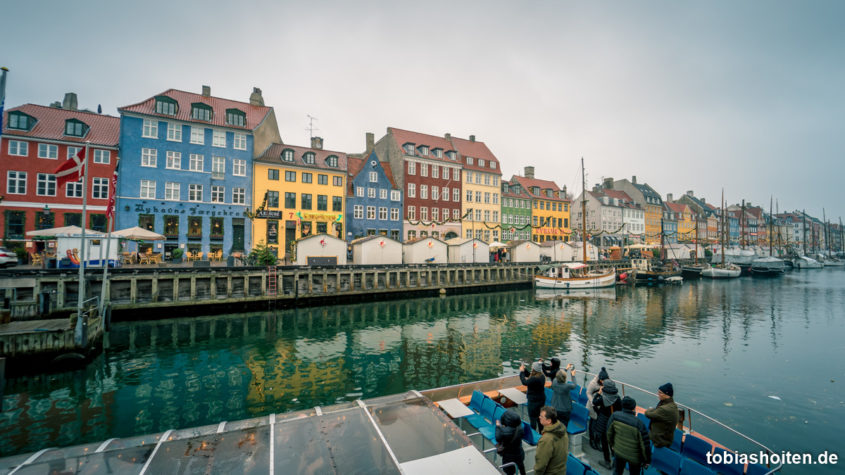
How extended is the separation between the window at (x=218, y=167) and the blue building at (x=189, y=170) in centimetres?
10

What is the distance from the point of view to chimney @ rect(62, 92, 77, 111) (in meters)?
41.8

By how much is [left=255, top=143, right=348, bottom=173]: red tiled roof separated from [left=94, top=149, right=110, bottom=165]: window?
45.3ft

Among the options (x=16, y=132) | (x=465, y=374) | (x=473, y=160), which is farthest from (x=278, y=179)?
(x=465, y=374)

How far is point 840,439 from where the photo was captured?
11125mm

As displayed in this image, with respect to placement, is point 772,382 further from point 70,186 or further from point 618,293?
point 70,186

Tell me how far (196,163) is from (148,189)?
5.28m

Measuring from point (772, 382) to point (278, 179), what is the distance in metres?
44.9

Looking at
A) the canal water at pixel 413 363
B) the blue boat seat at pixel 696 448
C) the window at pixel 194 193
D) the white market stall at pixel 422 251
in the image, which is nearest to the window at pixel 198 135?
the window at pixel 194 193

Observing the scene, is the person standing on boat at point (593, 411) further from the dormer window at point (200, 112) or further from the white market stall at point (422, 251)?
the dormer window at point (200, 112)

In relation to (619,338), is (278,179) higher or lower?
higher

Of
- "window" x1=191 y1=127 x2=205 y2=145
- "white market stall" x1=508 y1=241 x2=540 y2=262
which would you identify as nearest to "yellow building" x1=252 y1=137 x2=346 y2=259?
"window" x1=191 y1=127 x2=205 y2=145

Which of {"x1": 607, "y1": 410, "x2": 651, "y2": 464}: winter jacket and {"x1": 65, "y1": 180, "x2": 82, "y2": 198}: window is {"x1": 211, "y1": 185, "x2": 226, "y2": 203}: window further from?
{"x1": 607, "y1": 410, "x2": 651, "y2": 464}: winter jacket

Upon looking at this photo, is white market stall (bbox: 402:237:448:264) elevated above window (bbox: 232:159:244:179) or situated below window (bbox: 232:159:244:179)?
below

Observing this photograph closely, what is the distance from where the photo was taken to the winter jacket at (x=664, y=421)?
22.7 feet
